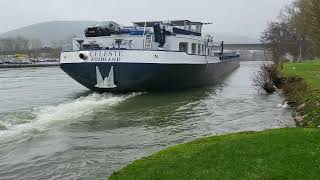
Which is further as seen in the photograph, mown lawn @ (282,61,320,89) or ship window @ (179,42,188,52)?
ship window @ (179,42,188,52)

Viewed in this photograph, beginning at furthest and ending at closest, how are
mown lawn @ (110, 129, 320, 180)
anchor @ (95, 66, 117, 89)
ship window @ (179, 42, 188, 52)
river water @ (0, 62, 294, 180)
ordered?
ship window @ (179, 42, 188, 52)
anchor @ (95, 66, 117, 89)
river water @ (0, 62, 294, 180)
mown lawn @ (110, 129, 320, 180)

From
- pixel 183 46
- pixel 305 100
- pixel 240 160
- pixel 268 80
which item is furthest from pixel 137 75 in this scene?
pixel 240 160

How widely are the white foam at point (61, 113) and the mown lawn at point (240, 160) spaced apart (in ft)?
24.2

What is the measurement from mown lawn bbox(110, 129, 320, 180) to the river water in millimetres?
1885

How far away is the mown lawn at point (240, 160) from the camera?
25.4 ft

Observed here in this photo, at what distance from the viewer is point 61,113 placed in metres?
20.2

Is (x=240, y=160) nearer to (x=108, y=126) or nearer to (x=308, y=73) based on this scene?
(x=108, y=126)

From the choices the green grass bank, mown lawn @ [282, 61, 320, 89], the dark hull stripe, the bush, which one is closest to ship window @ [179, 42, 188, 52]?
the dark hull stripe

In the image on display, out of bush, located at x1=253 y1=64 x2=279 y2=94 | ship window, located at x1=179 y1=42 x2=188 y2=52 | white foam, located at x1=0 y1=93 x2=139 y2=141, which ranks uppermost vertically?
ship window, located at x1=179 y1=42 x2=188 y2=52

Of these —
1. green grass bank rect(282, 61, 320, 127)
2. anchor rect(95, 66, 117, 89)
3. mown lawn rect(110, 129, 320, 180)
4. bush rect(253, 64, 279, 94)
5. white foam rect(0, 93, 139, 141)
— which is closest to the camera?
mown lawn rect(110, 129, 320, 180)

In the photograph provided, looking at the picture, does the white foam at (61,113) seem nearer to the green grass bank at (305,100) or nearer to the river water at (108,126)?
the river water at (108,126)

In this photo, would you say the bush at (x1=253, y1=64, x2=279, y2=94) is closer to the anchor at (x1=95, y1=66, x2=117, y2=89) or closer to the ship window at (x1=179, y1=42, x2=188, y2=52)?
the ship window at (x1=179, y1=42, x2=188, y2=52)

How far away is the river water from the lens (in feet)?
37.9

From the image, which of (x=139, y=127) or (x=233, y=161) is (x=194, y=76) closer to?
(x=139, y=127)
